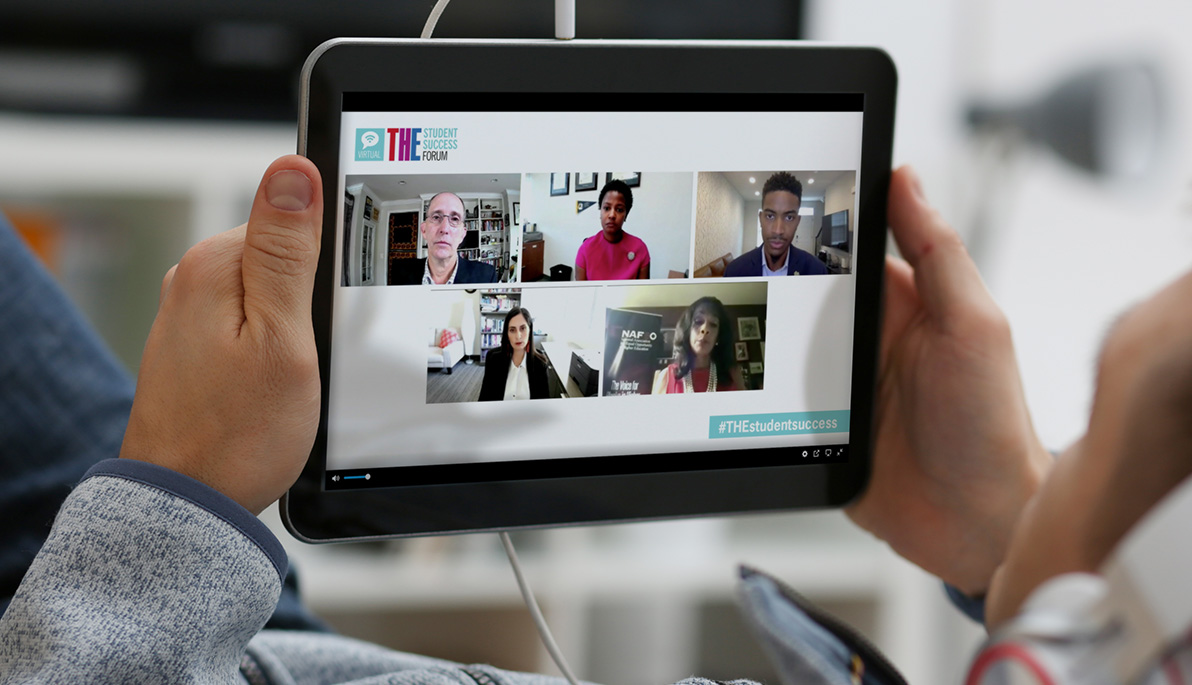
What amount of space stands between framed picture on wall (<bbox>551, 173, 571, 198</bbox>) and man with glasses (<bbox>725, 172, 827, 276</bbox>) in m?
0.11

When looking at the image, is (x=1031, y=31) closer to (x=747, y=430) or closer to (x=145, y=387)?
(x=747, y=430)

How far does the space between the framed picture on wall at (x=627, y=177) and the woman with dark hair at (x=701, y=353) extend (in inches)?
3.3

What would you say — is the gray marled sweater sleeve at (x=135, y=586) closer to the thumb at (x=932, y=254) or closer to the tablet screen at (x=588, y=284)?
the tablet screen at (x=588, y=284)

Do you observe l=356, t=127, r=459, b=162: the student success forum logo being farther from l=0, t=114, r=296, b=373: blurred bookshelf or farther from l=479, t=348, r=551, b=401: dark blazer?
l=0, t=114, r=296, b=373: blurred bookshelf

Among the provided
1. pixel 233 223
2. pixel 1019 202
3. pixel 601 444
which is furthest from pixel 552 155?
pixel 1019 202

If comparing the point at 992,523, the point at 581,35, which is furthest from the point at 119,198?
the point at 992,523

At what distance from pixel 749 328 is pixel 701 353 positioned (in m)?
0.03

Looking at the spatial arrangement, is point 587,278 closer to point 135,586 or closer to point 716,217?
point 716,217

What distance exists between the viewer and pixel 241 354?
47 centimetres

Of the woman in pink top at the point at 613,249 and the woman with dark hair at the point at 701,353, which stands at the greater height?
the woman in pink top at the point at 613,249

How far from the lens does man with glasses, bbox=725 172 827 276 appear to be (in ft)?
1.96

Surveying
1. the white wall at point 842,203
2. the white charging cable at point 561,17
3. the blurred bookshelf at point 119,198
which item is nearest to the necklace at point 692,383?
the white wall at point 842,203

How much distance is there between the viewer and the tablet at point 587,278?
21.1 inches

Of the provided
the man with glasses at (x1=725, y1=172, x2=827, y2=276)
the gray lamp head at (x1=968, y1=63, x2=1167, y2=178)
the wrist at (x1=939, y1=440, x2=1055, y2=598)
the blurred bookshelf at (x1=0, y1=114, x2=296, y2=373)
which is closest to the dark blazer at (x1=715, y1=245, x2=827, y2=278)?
the man with glasses at (x1=725, y1=172, x2=827, y2=276)
